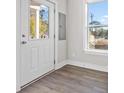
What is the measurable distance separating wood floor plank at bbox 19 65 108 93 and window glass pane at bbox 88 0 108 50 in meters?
1.05

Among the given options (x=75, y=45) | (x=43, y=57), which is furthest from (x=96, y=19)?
(x=43, y=57)

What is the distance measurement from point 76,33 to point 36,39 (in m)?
1.70

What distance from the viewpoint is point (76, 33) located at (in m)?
4.19

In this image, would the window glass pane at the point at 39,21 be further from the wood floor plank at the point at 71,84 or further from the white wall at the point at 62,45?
the wood floor plank at the point at 71,84

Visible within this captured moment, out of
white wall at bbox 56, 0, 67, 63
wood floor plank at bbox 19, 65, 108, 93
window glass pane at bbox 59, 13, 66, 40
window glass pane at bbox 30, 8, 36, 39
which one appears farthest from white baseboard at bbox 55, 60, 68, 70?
window glass pane at bbox 30, 8, 36, 39

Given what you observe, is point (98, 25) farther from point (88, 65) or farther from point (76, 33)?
point (88, 65)

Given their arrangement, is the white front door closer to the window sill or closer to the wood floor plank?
the wood floor plank

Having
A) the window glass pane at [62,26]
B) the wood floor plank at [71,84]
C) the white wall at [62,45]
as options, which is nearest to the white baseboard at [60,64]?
the white wall at [62,45]

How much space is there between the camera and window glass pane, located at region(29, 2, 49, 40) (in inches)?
110

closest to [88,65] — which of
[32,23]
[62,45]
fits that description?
[62,45]

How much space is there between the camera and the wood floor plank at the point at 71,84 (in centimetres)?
241
